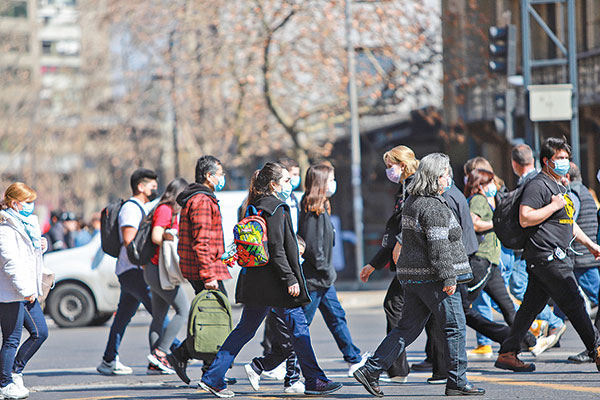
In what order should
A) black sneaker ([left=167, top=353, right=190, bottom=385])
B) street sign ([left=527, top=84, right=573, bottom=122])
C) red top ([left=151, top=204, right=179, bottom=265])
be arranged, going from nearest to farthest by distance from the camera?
black sneaker ([left=167, top=353, right=190, bottom=385]) → red top ([left=151, top=204, right=179, bottom=265]) → street sign ([left=527, top=84, right=573, bottom=122])

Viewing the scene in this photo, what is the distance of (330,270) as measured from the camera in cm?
889

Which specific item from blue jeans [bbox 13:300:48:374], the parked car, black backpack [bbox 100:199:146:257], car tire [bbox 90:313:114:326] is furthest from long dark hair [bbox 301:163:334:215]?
car tire [bbox 90:313:114:326]

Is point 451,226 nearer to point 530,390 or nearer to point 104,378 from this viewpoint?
point 530,390

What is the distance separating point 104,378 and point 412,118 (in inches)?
647

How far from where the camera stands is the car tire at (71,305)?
15.3m

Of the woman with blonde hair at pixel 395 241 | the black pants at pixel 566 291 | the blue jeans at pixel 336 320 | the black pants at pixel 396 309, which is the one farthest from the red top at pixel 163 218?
the black pants at pixel 566 291

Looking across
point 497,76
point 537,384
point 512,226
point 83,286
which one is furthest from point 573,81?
point 537,384

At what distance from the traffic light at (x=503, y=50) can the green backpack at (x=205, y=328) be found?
903cm

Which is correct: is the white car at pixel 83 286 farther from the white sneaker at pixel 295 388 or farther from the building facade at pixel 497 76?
the building facade at pixel 497 76

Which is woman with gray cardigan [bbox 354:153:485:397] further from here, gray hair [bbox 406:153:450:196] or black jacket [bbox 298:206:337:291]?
black jacket [bbox 298:206:337:291]

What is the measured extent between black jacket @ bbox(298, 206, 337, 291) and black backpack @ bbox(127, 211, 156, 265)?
134 centimetres

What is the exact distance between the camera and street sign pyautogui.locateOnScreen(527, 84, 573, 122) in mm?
15750

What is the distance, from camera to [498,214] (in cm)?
855

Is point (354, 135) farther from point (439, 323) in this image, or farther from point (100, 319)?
point (439, 323)
